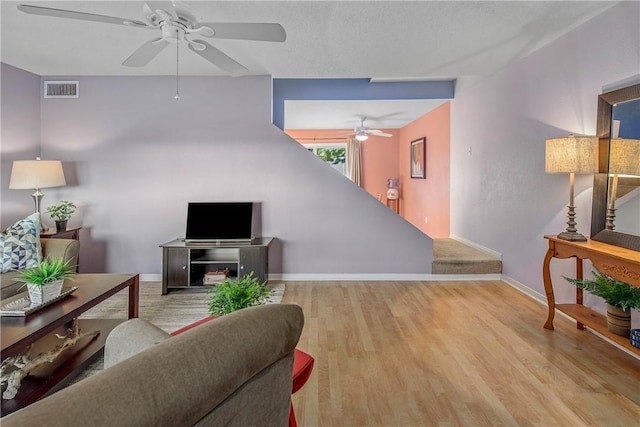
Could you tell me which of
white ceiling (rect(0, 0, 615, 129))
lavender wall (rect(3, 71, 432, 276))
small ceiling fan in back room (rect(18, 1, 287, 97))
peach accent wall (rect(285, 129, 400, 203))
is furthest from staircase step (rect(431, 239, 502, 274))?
peach accent wall (rect(285, 129, 400, 203))

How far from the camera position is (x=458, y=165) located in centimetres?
524

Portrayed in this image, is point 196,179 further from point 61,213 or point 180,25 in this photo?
point 180,25

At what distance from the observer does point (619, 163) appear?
2.45 metres

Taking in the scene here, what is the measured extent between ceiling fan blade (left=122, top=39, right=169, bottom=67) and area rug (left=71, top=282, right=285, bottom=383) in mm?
1974

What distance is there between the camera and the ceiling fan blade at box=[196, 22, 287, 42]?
6.79 ft

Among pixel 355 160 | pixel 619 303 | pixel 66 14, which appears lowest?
pixel 619 303

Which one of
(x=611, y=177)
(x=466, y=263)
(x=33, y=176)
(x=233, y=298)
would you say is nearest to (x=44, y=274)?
(x=233, y=298)

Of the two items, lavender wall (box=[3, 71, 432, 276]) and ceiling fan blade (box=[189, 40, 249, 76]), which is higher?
ceiling fan blade (box=[189, 40, 249, 76])

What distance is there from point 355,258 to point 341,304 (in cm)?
97

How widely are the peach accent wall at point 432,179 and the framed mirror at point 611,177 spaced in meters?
3.05

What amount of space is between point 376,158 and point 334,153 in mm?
1000

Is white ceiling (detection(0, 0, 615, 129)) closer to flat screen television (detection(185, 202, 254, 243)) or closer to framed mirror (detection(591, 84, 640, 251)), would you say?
framed mirror (detection(591, 84, 640, 251))

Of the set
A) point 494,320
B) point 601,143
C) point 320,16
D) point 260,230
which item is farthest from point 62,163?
point 601,143

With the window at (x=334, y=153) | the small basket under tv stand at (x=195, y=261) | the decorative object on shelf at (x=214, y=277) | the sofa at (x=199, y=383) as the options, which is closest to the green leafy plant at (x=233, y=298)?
the sofa at (x=199, y=383)
